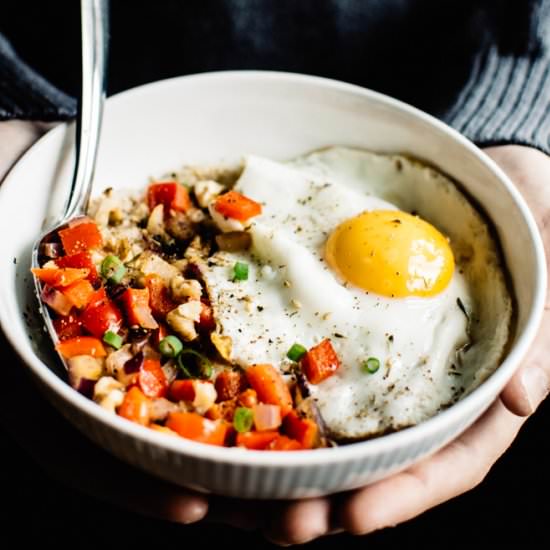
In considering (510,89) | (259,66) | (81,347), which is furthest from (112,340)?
(510,89)

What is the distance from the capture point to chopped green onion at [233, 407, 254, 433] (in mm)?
1525

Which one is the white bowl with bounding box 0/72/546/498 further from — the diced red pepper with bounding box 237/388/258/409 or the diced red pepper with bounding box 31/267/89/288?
the diced red pepper with bounding box 237/388/258/409

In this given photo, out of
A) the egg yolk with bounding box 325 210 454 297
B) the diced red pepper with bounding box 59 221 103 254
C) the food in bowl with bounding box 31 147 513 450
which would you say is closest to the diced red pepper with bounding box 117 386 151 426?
the food in bowl with bounding box 31 147 513 450

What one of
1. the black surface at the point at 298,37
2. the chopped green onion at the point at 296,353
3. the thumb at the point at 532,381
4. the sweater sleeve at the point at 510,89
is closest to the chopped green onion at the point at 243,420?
the chopped green onion at the point at 296,353

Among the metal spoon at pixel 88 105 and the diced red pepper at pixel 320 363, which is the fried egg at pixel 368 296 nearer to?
the diced red pepper at pixel 320 363

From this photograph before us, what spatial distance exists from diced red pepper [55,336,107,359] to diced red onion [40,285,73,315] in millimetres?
80

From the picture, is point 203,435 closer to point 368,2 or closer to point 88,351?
point 88,351

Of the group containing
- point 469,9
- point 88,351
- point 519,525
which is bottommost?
point 519,525

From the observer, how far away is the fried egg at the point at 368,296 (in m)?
1.71

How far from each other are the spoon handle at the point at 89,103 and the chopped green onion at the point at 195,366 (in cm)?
53

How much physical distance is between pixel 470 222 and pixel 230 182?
71 centimetres

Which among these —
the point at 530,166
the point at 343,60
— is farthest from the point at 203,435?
the point at 343,60

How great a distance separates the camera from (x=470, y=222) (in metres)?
2.01

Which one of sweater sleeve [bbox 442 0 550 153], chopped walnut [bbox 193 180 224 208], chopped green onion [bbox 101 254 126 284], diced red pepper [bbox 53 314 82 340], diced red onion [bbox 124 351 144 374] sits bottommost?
diced red pepper [bbox 53 314 82 340]
